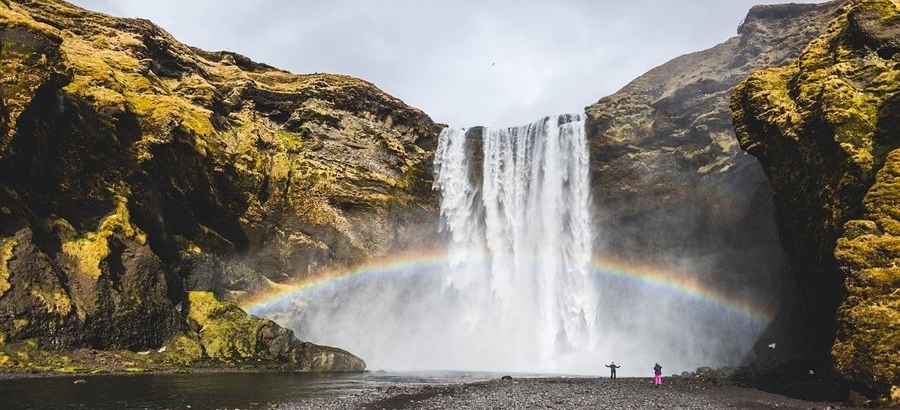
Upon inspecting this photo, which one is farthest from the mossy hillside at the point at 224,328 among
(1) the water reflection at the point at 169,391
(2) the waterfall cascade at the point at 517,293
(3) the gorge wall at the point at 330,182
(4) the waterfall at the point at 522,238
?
(4) the waterfall at the point at 522,238

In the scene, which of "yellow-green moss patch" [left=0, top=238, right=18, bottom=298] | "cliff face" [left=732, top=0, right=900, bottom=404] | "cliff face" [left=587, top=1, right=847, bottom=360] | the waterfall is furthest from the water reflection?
"cliff face" [left=587, top=1, right=847, bottom=360]

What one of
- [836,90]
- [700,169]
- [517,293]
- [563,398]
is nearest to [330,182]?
[517,293]

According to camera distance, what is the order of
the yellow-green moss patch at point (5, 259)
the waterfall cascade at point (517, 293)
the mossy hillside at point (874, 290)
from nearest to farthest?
the mossy hillside at point (874, 290), the yellow-green moss patch at point (5, 259), the waterfall cascade at point (517, 293)

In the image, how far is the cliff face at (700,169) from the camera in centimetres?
4616

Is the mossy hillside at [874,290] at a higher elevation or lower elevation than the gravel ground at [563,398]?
higher

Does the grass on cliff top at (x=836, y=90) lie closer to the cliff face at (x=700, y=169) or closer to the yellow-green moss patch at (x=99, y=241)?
the cliff face at (x=700, y=169)

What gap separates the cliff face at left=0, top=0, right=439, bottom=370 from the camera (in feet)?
107

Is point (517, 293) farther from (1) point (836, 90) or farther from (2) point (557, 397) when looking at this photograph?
(1) point (836, 90)

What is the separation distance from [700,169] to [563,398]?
3151 centimetres

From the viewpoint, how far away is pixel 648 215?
5309 cm

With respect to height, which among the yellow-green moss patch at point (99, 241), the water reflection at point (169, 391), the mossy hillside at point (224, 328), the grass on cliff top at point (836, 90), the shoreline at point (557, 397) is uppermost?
the grass on cliff top at point (836, 90)

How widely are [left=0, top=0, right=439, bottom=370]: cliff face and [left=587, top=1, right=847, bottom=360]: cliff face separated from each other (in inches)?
729

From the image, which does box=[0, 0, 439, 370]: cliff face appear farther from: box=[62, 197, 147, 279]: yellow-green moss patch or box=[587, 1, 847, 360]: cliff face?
box=[587, 1, 847, 360]: cliff face

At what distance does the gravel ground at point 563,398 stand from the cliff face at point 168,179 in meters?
17.4
